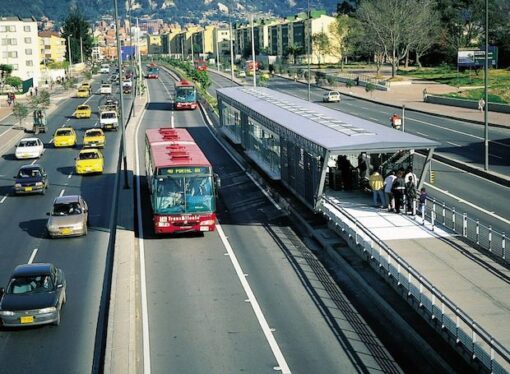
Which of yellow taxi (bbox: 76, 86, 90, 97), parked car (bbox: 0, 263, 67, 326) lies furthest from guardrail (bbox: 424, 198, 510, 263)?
yellow taxi (bbox: 76, 86, 90, 97)

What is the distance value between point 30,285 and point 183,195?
27.2 feet

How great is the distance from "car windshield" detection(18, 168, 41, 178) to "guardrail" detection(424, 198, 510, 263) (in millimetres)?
19962

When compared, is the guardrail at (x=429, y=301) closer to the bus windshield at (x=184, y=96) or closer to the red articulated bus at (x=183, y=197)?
the red articulated bus at (x=183, y=197)

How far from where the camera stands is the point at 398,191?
25047mm

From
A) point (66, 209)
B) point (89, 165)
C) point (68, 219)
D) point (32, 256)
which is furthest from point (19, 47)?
point (32, 256)

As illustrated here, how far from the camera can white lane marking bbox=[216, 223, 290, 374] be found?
15.9 metres

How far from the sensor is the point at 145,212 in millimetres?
32188

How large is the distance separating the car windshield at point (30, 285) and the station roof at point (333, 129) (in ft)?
33.2

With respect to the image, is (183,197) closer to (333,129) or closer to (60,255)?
(60,255)

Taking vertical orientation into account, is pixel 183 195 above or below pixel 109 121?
below

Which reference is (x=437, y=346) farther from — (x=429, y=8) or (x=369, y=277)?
(x=429, y=8)

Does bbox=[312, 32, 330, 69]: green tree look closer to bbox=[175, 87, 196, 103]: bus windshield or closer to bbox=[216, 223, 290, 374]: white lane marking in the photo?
bbox=[175, 87, 196, 103]: bus windshield

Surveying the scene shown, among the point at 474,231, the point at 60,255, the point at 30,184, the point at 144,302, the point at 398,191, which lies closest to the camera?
the point at 144,302

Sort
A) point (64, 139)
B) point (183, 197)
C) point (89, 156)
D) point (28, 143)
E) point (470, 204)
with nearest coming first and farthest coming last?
point (183, 197) → point (470, 204) → point (89, 156) → point (28, 143) → point (64, 139)
